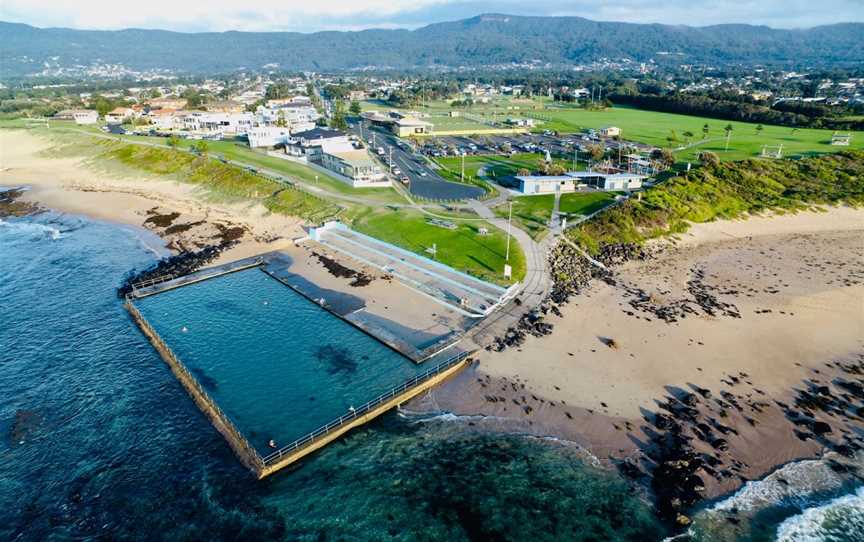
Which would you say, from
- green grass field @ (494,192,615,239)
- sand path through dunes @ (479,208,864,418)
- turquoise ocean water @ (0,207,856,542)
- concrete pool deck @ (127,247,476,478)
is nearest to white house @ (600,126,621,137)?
green grass field @ (494,192,615,239)

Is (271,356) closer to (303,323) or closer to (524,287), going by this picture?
(303,323)

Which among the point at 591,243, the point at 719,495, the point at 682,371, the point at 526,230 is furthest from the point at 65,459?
the point at 591,243

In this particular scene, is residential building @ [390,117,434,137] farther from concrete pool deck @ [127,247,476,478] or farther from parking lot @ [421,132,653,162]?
concrete pool deck @ [127,247,476,478]

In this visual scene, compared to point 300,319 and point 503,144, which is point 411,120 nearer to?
point 503,144

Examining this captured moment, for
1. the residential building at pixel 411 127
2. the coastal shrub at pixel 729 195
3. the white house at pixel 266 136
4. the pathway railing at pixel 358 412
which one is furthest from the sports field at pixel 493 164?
the pathway railing at pixel 358 412

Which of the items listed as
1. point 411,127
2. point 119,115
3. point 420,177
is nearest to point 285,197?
point 420,177

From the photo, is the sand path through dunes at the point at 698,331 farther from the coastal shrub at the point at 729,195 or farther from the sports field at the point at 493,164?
the sports field at the point at 493,164
